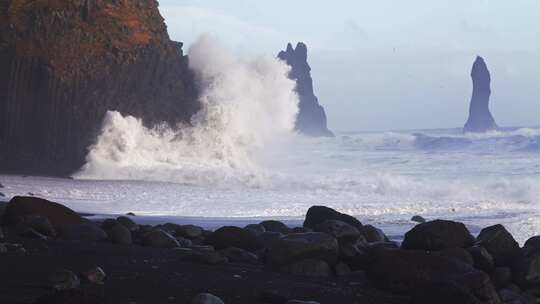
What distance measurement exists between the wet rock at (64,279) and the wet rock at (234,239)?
280 cm

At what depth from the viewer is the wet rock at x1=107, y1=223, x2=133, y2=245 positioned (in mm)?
8219

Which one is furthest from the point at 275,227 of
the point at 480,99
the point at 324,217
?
the point at 480,99

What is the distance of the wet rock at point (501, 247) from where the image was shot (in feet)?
24.9

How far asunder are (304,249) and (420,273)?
121cm

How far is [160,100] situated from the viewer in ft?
81.7

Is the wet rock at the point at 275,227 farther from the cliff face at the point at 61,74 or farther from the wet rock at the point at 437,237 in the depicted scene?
the cliff face at the point at 61,74

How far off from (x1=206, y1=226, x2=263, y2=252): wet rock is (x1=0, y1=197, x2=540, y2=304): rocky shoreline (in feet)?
0.03

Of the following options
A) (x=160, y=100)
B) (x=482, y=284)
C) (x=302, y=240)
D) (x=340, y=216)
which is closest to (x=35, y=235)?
(x=302, y=240)

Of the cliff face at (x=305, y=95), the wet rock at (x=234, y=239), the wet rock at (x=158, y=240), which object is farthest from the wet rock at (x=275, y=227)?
the cliff face at (x=305, y=95)

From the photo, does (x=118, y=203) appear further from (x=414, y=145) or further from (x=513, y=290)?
(x=414, y=145)

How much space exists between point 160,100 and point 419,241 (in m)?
18.0

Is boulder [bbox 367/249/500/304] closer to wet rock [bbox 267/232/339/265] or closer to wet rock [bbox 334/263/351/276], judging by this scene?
wet rock [bbox 334/263/351/276]

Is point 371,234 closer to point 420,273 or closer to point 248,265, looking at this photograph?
point 248,265

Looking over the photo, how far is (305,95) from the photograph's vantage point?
9450 centimetres
